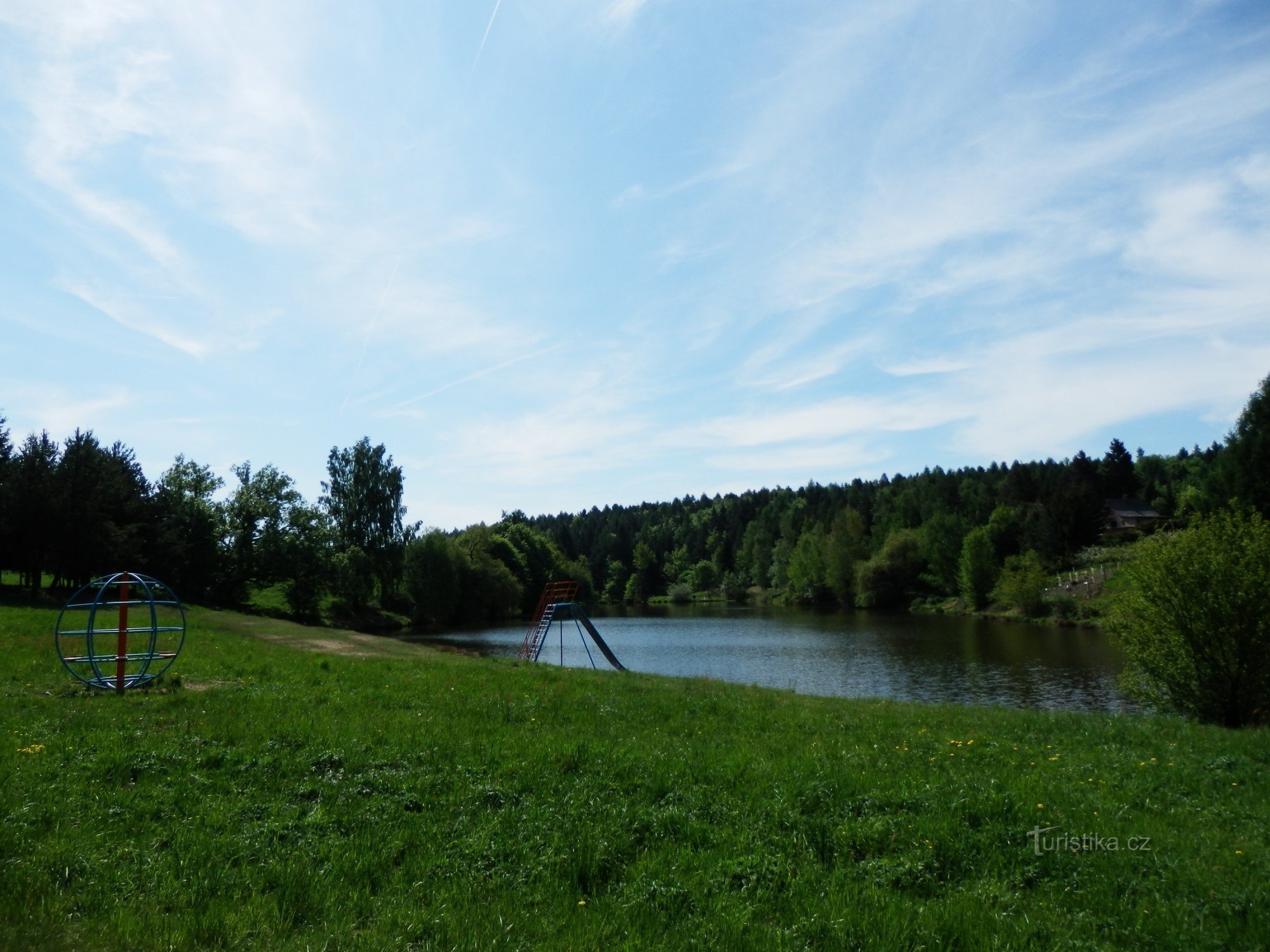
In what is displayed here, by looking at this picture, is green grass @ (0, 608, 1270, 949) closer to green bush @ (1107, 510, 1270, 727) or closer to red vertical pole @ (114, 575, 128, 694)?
red vertical pole @ (114, 575, 128, 694)

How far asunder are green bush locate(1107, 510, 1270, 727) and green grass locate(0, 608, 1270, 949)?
26.5 feet

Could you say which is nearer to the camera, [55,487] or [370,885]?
[370,885]

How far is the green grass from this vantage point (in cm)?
550

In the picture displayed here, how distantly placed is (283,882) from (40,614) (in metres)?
23.8

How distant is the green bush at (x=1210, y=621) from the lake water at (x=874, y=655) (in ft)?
19.5

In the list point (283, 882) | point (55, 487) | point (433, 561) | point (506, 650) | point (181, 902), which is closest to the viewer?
point (181, 902)

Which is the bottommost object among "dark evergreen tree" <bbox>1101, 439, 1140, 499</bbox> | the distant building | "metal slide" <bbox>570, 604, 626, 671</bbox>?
"metal slide" <bbox>570, 604, 626, 671</bbox>

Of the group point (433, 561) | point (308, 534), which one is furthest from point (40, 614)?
point (433, 561)

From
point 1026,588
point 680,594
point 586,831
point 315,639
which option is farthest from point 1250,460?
point 680,594

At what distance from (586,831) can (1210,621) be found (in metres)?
19.1

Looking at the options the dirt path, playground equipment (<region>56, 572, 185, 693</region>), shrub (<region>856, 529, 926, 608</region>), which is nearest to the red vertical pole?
playground equipment (<region>56, 572, 185, 693</region>)

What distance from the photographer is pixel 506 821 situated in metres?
7.44

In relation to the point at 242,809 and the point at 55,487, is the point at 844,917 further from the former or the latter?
the point at 55,487

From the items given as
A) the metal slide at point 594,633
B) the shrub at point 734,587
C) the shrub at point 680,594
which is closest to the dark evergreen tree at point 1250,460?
the metal slide at point 594,633
